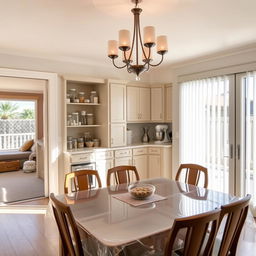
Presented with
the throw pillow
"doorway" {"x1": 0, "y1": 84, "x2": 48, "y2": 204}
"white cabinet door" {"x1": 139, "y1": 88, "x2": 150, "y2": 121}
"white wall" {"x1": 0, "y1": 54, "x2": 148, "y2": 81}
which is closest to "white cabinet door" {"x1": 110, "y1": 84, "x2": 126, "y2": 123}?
"white wall" {"x1": 0, "y1": 54, "x2": 148, "y2": 81}

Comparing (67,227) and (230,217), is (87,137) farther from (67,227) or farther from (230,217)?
(230,217)

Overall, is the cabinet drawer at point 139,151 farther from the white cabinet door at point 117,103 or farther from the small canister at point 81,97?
the small canister at point 81,97

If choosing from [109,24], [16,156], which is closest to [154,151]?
[109,24]

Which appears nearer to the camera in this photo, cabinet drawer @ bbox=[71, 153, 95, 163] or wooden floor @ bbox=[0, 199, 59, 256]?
wooden floor @ bbox=[0, 199, 59, 256]

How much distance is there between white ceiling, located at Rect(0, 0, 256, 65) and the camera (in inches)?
88.7

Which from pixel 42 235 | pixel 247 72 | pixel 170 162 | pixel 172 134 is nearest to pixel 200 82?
pixel 247 72

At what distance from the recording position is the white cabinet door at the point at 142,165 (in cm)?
490

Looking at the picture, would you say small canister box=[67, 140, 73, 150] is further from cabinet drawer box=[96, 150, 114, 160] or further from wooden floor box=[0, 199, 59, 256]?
wooden floor box=[0, 199, 59, 256]

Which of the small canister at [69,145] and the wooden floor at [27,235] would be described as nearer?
the wooden floor at [27,235]

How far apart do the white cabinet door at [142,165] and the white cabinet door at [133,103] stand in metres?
0.80

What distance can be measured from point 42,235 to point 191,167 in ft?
6.62

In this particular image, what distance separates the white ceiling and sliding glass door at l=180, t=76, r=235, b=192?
2.17ft

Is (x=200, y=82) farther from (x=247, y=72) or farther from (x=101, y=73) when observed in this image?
(x=101, y=73)

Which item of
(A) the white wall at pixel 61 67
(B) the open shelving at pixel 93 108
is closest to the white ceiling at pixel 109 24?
(A) the white wall at pixel 61 67
